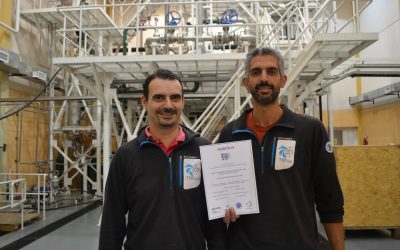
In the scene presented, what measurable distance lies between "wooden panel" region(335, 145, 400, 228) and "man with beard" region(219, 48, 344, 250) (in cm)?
509

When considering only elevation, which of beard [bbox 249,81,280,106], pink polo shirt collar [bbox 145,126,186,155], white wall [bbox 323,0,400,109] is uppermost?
white wall [bbox 323,0,400,109]

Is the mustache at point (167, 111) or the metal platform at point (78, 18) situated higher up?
the metal platform at point (78, 18)

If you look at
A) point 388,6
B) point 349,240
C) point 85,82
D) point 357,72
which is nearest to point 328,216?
point 349,240

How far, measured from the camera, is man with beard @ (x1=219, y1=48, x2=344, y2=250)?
200 cm

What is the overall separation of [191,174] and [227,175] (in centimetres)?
24

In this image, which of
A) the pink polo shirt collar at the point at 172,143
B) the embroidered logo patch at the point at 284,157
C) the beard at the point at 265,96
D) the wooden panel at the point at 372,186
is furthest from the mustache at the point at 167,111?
the wooden panel at the point at 372,186

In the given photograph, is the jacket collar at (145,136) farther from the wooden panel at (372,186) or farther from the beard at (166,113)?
the wooden panel at (372,186)

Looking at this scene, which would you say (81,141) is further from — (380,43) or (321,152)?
(380,43)

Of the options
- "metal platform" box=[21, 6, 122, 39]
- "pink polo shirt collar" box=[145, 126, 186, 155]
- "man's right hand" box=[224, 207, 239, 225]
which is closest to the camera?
"man's right hand" box=[224, 207, 239, 225]

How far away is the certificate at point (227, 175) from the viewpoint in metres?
2.00

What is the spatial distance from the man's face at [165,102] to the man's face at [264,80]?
18.9 inches

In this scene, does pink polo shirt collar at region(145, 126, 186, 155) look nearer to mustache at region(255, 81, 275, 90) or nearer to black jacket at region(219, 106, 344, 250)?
black jacket at region(219, 106, 344, 250)

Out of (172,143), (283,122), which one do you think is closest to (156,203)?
(172,143)

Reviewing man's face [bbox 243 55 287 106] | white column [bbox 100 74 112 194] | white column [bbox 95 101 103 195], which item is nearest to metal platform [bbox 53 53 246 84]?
white column [bbox 100 74 112 194]
